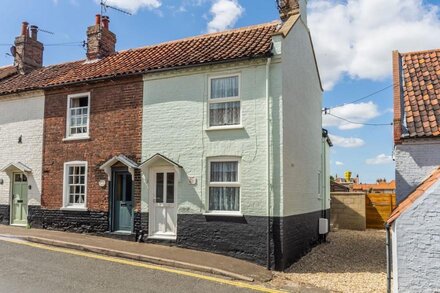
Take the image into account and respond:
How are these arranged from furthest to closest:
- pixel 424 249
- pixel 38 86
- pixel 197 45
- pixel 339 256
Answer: pixel 38 86, pixel 197 45, pixel 339 256, pixel 424 249

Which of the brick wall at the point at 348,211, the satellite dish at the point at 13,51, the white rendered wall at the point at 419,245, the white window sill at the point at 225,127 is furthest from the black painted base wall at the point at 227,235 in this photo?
the satellite dish at the point at 13,51

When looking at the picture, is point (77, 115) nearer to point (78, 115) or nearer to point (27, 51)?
point (78, 115)

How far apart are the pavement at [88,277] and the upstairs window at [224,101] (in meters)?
4.83

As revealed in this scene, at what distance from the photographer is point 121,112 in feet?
45.8

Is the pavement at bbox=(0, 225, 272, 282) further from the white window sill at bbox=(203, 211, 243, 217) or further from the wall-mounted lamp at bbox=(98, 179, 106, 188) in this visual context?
the wall-mounted lamp at bbox=(98, 179, 106, 188)

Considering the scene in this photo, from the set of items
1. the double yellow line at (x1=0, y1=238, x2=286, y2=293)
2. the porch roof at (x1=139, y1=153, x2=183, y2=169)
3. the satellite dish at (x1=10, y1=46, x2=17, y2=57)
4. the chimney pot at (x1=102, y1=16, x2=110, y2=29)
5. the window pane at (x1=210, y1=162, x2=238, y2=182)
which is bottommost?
the double yellow line at (x1=0, y1=238, x2=286, y2=293)

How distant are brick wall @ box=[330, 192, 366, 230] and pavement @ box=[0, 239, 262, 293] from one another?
46.6 ft

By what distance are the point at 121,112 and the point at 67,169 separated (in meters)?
3.20

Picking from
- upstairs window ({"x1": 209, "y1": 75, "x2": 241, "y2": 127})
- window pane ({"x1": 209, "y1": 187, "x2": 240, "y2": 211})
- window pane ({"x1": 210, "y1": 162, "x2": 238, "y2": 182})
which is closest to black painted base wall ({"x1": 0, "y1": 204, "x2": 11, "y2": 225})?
window pane ({"x1": 209, "y1": 187, "x2": 240, "y2": 211})

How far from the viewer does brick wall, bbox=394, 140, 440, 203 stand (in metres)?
9.16

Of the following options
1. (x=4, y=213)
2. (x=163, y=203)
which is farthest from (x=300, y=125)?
(x=4, y=213)

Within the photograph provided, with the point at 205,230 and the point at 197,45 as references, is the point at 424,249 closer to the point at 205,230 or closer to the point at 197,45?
the point at 205,230

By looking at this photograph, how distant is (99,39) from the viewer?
1717cm

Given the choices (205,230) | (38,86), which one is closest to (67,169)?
(38,86)
